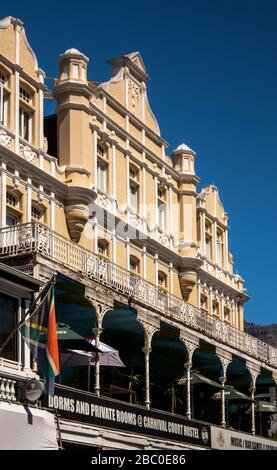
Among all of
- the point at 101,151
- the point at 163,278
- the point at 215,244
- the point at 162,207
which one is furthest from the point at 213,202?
the point at 101,151

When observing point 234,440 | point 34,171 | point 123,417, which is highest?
point 34,171

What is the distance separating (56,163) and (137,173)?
7.44 metres

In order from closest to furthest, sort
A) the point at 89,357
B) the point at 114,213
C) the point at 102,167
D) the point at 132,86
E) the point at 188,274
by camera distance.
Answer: the point at 89,357 → the point at 114,213 → the point at 102,167 → the point at 132,86 → the point at 188,274

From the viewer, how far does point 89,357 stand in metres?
32.8

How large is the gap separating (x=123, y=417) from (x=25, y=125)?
37.3ft

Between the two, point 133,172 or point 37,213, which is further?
point 133,172

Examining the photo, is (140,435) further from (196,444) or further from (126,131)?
(126,131)

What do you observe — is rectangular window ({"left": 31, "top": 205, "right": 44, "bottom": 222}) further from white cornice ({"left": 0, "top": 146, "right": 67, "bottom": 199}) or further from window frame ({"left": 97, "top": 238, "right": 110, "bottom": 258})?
window frame ({"left": 97, "top": 238, "right": 110, "bottom": 258})

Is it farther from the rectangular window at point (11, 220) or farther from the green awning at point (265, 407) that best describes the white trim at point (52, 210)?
the green awning at point (265, 407)

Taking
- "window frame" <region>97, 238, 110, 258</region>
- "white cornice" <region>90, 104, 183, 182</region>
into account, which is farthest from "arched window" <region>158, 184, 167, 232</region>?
"window frame" <region>97, 238, 110, 258</region>

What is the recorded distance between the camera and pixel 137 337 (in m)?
39.0

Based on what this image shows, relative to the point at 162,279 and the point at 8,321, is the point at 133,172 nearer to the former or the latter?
the point at 162,279

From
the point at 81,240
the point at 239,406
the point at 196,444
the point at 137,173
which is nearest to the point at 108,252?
the point at 81,240

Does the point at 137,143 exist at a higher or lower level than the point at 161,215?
higher
